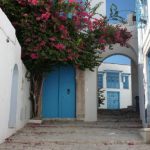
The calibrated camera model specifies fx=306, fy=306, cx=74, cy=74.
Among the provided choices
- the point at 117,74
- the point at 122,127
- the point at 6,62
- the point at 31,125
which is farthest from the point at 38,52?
the point at 117,74

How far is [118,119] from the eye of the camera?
1259 cm

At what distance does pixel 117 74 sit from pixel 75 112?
1388 centimetres

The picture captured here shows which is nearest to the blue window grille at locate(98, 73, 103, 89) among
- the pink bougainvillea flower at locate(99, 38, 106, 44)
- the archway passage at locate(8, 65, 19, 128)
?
the pink bougainvillea flower at locate(99, 38, 106, 44)

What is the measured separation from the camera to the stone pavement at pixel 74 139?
705 centimetres

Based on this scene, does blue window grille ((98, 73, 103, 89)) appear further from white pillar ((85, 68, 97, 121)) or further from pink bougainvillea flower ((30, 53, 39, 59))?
pink bougainvillea flower ((30, 53, 39, 59))

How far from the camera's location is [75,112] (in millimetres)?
12586

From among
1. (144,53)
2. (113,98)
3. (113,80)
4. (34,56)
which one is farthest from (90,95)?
(113,80)

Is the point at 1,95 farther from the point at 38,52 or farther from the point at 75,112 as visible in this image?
the point at 75,112

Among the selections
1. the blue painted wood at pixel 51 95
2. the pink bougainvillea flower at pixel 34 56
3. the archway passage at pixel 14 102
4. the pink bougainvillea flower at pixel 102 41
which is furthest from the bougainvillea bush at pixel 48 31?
the archway passage at pixel 14 102

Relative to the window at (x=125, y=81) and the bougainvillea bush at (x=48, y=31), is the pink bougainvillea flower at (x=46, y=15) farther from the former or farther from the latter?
the window at (x=125, y=81)

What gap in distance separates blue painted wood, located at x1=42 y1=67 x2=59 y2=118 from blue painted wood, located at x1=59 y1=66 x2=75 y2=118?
0.21m

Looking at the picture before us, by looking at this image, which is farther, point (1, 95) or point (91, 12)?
point (91, 12)

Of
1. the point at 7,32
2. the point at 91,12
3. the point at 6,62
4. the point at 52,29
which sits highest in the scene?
the point at 91,12

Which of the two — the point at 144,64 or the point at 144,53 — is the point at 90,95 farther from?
the point at 144,53
